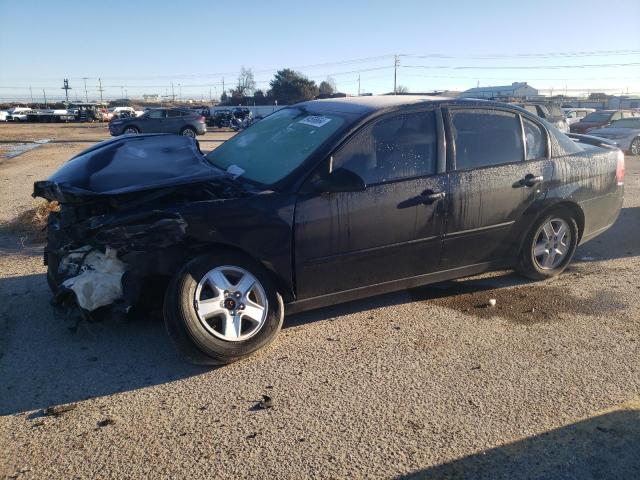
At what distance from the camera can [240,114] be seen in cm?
3931

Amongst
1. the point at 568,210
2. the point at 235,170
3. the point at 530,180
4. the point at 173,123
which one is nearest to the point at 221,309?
the point at 235,170

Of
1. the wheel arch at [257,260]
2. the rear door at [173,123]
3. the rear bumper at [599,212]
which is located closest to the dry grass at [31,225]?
the wheel arch at [257,260]

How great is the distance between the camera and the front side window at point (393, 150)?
12.7ft

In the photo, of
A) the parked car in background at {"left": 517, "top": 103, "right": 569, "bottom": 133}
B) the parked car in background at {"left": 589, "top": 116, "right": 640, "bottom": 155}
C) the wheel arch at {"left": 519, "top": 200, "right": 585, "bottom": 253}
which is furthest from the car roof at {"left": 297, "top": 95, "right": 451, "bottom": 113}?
the parked car in background at {"left": 589, "top": 116, "right": 640, "bottom": 155}

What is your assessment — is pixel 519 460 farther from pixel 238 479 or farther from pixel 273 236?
pixel 273 236

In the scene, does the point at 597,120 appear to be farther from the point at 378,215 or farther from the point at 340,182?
the point at 340,182

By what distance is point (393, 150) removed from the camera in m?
4.03

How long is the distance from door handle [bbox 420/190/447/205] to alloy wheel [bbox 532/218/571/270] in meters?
1.29

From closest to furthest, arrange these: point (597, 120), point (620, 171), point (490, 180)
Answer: point (490, 180), point (620, 171), point (597, 120)

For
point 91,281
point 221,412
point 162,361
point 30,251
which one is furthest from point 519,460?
point 30,251

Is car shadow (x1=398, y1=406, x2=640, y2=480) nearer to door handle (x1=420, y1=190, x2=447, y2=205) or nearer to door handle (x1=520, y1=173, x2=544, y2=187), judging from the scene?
door handle (x1=420, y1=190, x2=447, y2=205)

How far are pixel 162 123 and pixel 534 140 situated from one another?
83.6 ft

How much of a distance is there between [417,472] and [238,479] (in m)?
0.83

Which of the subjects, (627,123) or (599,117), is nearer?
(627,123)
